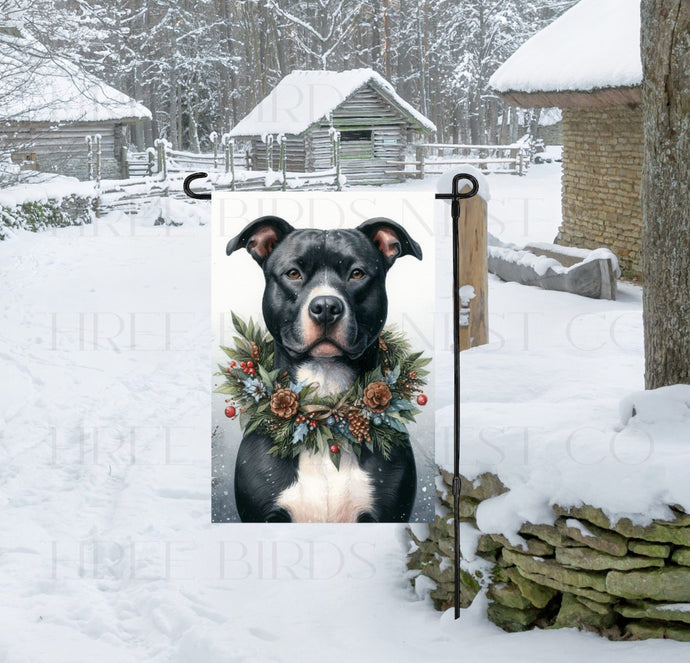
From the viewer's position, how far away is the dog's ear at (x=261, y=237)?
11.2ft

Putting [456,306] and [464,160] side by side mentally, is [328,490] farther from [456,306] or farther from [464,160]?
[464,160]

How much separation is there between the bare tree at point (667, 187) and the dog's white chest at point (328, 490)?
1.60 m

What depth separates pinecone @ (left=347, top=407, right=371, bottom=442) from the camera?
3441 mm

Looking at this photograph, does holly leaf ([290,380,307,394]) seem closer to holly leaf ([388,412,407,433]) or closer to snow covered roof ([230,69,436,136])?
holly leaf ([388,412,407,433])

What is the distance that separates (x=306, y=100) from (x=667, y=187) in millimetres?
26460

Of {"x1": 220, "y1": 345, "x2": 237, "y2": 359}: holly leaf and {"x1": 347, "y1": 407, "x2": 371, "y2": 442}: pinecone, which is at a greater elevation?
{"x1": 220, "y1": 345, "x2": 237, "y2": 359}: holly leaf

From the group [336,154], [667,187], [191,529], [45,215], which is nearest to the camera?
[667,187]

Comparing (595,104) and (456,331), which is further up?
(595,104)

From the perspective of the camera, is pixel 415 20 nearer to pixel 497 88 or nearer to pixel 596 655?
pixel 497 88

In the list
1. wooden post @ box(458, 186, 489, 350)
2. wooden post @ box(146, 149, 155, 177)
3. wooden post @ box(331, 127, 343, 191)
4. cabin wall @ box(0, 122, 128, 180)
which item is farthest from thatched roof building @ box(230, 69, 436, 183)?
wooden post @ box(458, 186, 489, 350)

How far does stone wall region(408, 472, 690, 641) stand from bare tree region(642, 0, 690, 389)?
2.81 feet

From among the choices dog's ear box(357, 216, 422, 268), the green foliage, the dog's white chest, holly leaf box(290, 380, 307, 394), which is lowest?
the dog's white chest

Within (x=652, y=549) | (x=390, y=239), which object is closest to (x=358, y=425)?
(x=390, y=239)

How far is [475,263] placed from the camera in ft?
23.1
